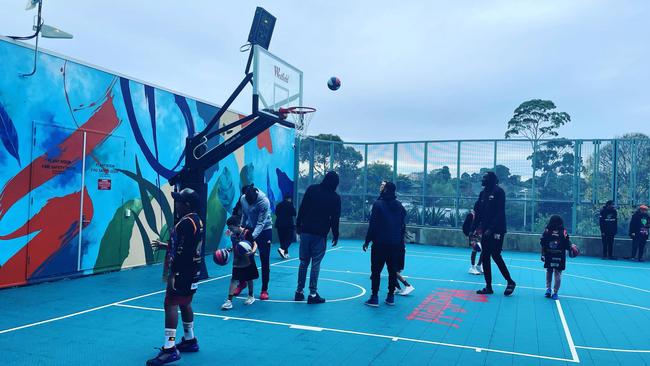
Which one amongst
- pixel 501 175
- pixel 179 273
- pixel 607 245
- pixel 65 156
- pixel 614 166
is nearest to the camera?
pixel 179 273

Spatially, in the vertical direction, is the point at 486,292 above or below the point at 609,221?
below

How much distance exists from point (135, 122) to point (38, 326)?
5789mm

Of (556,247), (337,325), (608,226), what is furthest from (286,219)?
(608,226)

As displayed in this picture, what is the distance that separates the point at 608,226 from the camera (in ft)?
53.0

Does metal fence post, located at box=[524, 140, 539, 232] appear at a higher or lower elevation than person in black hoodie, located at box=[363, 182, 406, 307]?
higher

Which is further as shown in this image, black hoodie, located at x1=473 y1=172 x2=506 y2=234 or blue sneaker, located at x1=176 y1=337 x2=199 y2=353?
black hoodie, located at x1=473 y1=172 x2=506 y2=234

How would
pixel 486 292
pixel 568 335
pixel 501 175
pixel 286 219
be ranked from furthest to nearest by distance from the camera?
pixel 501 175 → pixel 286 219 → pixel 486 292 → pixel 568 335

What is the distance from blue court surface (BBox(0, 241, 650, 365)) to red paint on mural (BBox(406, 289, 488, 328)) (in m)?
0.02

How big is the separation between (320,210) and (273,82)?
322cm

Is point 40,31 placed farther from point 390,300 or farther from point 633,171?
point 633,171

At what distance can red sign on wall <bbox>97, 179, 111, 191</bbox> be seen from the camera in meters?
10.4

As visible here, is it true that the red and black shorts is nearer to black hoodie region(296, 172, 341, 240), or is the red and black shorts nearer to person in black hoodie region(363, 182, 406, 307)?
black hoodie region(296, 172, 341, 240)

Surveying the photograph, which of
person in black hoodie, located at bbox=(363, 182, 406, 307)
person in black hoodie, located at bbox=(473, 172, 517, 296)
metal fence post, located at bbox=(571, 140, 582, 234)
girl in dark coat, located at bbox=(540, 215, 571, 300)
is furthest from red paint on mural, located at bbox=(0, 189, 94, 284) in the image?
metal fence post, located at bbox=(571, 140, 582, 234)

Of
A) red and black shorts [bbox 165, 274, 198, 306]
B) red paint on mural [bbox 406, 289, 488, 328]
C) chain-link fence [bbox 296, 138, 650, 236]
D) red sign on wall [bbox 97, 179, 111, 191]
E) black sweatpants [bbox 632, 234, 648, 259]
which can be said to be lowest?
red paint on mural [bbox 406, 289, 488, 328]
